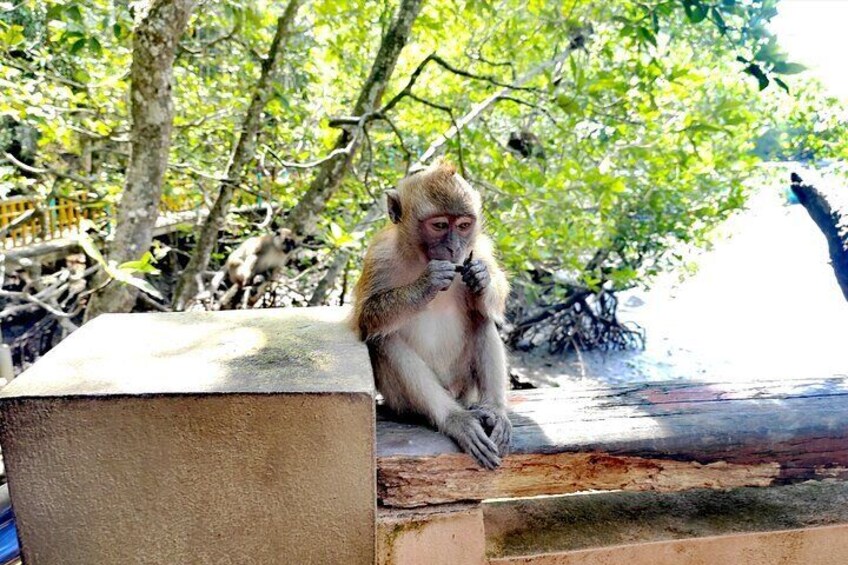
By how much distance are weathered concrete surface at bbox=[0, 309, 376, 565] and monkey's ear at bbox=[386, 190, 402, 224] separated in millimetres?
1127

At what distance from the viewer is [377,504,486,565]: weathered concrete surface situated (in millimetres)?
1717

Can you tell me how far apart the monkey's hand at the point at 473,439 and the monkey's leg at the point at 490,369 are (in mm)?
116

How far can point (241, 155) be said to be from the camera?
517cm

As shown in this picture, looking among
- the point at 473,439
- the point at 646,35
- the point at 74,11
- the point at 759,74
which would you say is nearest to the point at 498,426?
the point at 473,439

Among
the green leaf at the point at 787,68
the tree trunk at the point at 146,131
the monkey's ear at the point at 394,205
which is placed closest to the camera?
the green leaf at the point at 787,68

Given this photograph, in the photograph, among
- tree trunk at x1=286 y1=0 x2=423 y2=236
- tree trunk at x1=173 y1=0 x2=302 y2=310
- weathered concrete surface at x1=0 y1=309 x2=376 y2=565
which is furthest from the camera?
tree trunk at x1=173 y1=0 x2=302 y2=310

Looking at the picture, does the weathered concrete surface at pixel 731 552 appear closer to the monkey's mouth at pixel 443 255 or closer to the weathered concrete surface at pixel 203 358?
the weathered concrete surface at pixel 203 358

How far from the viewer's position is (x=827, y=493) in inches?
82.3

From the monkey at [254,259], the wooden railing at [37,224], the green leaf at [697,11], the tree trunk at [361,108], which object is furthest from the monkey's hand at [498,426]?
the wooden railing at [37,224]

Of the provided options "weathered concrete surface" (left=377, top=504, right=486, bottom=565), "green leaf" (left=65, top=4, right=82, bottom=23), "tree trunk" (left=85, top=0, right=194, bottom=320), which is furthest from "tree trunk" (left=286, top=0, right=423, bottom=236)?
"weathered concrete surface" (left=377, top=504, right=486, bottom=565)

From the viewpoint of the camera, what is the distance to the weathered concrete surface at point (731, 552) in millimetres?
1817

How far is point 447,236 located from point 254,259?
5.22 m

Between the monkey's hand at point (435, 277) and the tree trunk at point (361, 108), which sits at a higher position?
the tree trunk at point (361, 108)

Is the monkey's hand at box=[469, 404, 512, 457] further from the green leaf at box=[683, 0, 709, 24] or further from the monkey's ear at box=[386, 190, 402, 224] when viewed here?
the green leaf at box=[683, 0, 709, 24]
